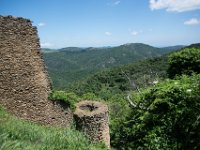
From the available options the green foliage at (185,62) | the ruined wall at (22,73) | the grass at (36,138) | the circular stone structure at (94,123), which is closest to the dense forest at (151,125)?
the grass at (36,138)

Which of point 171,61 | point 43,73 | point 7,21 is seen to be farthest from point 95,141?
point 171,61

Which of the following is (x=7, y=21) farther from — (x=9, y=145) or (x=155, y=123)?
(x=155, y=123)

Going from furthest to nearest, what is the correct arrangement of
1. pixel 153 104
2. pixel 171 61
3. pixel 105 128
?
pixel 171 61
pixel 153 104
pixel 105 128

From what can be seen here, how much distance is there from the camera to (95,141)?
Answer: 1427 centimetres

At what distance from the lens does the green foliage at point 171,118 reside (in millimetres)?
16266

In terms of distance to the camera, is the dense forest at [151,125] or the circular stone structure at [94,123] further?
the circular stone structure at [94,123]

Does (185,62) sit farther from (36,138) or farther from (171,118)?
(36,138)

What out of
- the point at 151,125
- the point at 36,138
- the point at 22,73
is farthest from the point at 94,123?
the point at 151,125

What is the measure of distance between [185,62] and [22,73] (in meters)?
16.3

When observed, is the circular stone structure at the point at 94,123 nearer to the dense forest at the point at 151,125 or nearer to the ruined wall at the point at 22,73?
the dense forest at the point at 151,125

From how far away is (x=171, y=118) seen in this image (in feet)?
55.7

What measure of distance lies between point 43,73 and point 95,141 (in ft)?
11.2

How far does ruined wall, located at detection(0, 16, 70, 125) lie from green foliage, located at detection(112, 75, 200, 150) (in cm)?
537

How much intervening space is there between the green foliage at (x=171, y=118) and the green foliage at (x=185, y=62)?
8907 millimetres
